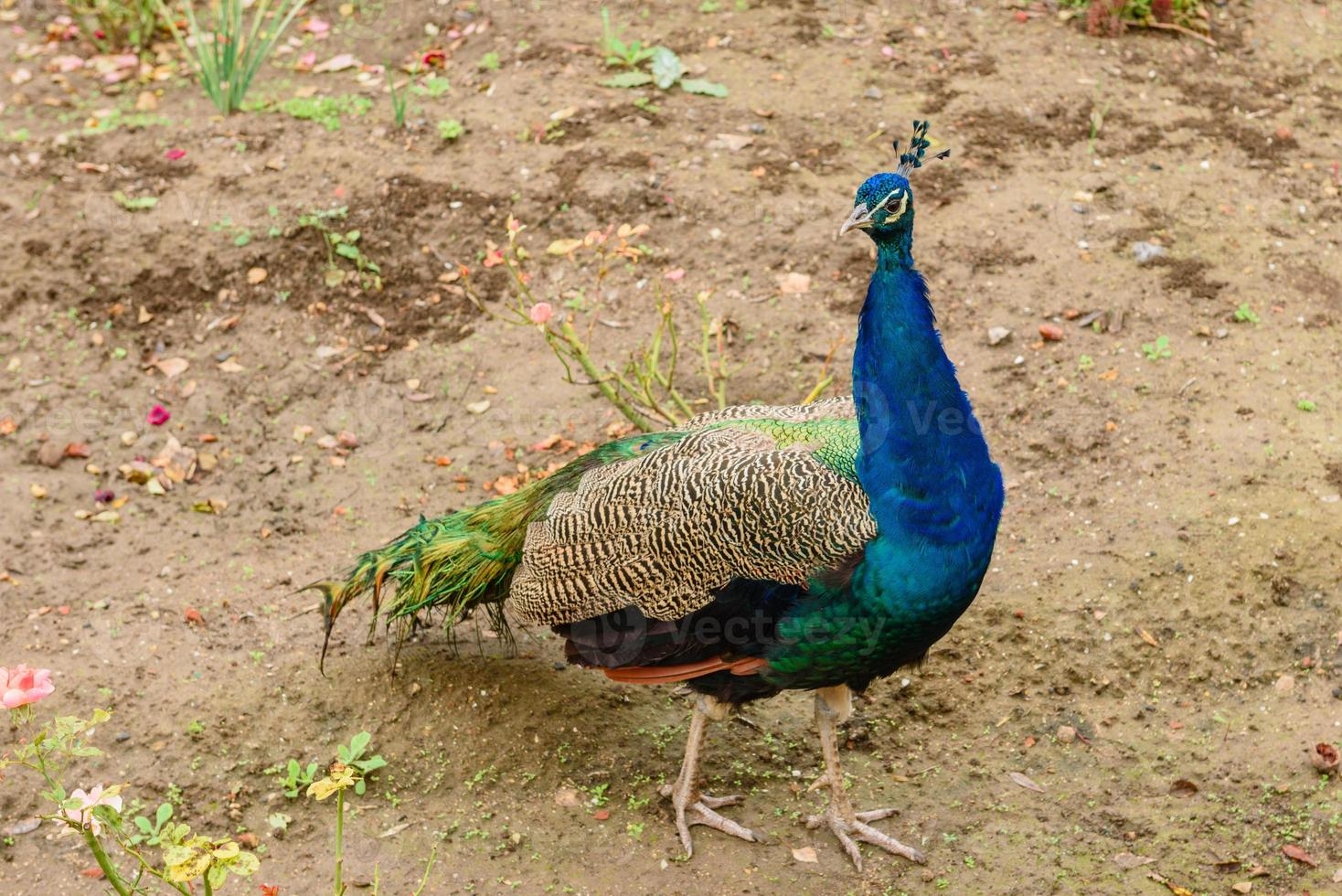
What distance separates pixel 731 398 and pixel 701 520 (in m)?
1.74

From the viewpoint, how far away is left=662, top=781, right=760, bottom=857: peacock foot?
12.2 feet

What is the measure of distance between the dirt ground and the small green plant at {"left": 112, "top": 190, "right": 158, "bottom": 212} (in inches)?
1.5

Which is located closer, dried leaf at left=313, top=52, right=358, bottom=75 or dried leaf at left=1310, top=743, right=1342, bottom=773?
dried leaf at left=1310, top=743, right=1342, bottom=773

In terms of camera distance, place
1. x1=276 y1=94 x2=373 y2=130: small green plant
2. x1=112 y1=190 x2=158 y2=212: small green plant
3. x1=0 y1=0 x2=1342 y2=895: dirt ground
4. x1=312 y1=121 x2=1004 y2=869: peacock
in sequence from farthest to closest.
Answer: x1=276 y1=94 x2=373 y2=130: small green plant → x1=112 y1=190 x2=158 y2=212: small green plant → x1=0 y1=0 x2=1342 y2=895: dirt ground → x1=312 y1=121 x2=1004 y2=869: peacock

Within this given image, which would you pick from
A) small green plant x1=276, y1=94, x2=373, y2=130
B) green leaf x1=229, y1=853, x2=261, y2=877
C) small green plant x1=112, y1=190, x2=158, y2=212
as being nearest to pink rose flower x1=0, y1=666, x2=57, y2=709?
green leaf x1=229, y1=853, x2=261, y2=877

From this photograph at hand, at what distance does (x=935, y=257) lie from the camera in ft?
18.1

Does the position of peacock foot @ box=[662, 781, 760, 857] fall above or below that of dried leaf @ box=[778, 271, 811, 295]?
below

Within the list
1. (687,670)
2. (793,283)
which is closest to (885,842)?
(687,670)

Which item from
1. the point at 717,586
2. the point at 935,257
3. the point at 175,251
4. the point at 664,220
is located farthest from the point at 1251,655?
the point at 175,251

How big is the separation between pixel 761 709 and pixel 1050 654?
35.4 inches

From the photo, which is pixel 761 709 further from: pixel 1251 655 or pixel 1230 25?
pixel 1230 25

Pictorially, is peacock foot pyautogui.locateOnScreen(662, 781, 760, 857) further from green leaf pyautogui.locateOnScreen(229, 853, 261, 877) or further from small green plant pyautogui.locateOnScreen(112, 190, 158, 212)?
small green plant pyautogui.locateOnScreen(112, 190, 158, 212)

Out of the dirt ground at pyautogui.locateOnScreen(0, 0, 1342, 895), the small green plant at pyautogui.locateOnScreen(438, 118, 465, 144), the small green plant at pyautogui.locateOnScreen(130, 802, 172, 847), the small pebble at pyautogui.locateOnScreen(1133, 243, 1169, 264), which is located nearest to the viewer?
the small green plant at pyautogui.locateOnScreen(130, 802, 172, 847)

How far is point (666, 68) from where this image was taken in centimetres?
→ 649
